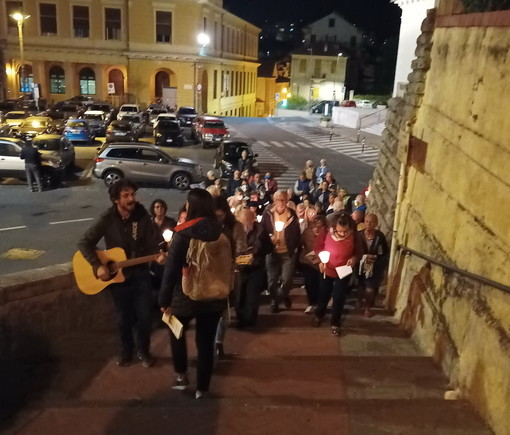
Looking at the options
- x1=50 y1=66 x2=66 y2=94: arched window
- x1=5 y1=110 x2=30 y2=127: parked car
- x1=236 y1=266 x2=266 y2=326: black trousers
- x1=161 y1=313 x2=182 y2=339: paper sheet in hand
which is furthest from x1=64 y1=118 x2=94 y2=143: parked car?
x1=161 y1=313 x2=182 y2=339: paper sheet in hand

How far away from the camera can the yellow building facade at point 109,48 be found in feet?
160

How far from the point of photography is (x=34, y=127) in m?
29.0

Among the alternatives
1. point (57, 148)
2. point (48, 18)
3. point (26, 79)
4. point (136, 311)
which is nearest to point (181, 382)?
point (136, 311)

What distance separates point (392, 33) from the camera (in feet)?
309

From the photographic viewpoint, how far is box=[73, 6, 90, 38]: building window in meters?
49.2

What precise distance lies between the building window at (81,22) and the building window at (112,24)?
1.77m

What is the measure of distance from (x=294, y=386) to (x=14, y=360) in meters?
2.66

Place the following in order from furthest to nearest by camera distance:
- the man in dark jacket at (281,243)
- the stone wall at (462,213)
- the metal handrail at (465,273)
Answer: the man in dark jacket at (281,243), the stone wall at (462,213), the metal handrail at (465,273)

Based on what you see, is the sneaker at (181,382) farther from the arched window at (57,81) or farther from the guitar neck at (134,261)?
the arched window at (57,81)

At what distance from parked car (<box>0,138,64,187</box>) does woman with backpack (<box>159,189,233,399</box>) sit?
16.2 metres

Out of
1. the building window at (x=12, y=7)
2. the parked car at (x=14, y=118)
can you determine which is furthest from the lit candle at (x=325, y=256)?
the building window at (x=12, y=7)

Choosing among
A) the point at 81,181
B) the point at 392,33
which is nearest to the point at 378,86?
the point at 392,33

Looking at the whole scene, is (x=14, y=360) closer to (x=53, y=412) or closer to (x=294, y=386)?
(x=53, y=412)

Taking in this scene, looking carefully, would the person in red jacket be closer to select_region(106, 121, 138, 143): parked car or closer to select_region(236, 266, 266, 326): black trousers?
select_region(236, 266, 266, 326): black trousers
